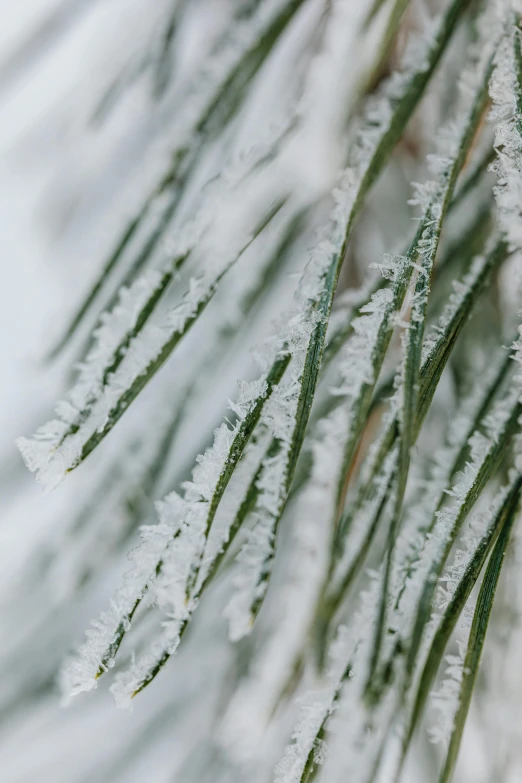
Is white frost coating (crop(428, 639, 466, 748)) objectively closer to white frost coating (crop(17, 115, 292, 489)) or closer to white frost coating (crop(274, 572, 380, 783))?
white frost coating (crop(274, 572, 380, 783))

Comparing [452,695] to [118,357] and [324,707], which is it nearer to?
[324,707]

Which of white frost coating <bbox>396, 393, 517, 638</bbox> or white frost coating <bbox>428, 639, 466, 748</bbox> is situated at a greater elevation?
white frost coating <bbox>396, 393, 517, 638</bbox>

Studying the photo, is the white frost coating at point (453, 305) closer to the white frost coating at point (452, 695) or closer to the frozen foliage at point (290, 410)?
the frozen foliage at point (290, 410)

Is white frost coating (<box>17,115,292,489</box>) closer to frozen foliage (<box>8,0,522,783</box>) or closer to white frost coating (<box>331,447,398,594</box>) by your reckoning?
frozen foliage (<box>8,0,522,783</box>)

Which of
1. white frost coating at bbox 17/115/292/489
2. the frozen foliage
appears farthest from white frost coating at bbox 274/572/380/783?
white frost coating at bbox 17/115/292/489

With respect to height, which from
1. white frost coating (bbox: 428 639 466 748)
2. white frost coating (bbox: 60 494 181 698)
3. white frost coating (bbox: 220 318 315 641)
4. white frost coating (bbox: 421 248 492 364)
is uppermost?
white frost coating (bbox: 421 248 492 364)

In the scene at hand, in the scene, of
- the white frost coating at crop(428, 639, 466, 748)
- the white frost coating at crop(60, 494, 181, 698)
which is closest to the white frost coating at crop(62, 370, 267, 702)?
the white frost coating at crop(60, 494, 181, 698)

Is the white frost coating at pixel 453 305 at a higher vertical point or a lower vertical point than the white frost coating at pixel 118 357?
higher

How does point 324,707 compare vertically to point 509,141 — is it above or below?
below

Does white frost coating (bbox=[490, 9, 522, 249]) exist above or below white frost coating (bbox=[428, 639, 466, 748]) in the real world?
above

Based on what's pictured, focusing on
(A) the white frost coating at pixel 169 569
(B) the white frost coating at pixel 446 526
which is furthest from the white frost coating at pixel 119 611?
(B) the white frost coating at pixel 446 526

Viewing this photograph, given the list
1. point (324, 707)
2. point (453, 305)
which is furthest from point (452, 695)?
point (453, 305)

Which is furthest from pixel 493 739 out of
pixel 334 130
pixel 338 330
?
pixel 334 130
